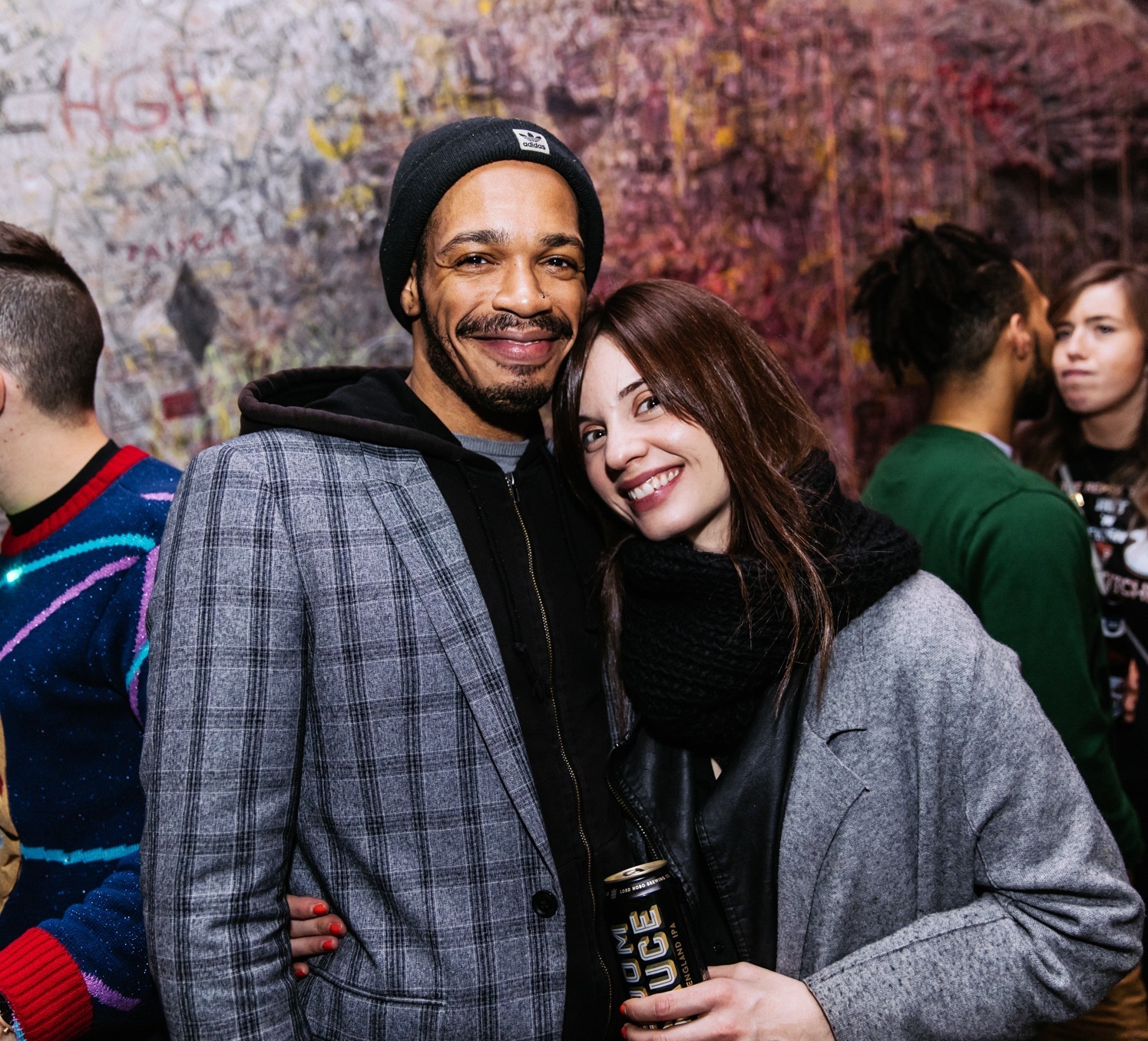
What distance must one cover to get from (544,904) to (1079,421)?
2.43 metres

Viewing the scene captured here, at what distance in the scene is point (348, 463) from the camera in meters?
1.32

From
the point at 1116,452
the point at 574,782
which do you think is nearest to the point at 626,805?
the point at 574,782

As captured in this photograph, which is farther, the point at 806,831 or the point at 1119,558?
the point at 1119,558

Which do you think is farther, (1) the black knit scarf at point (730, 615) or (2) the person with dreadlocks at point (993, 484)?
(2) the person with dreadlocks at point (993, 484)

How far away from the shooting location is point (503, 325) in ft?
4.60

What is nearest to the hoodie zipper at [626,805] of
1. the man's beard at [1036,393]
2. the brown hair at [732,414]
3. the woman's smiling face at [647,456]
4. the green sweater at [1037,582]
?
the brown hair at [732,414]

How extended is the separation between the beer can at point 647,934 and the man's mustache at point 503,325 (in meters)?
0.80

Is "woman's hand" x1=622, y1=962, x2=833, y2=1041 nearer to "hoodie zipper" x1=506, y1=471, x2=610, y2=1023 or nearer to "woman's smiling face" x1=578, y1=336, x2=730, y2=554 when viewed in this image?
"hoodie zipper" x1=506, y1=471, x2=610, y2=1023

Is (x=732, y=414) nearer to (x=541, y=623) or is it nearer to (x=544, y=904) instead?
(x=541, y=623)

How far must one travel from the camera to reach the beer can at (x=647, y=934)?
1.15 meters

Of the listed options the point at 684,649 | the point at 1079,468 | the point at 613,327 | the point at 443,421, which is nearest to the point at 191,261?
the point at 443,421

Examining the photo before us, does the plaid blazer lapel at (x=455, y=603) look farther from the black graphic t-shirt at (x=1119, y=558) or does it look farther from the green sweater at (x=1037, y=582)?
the black graphic t-shirt at (x=1119, y=558)

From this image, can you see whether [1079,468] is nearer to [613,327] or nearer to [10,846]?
[613,327]

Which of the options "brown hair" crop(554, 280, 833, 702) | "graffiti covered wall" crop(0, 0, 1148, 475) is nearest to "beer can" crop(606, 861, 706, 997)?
"brown hair" crop(554, 280, 833, 702)
